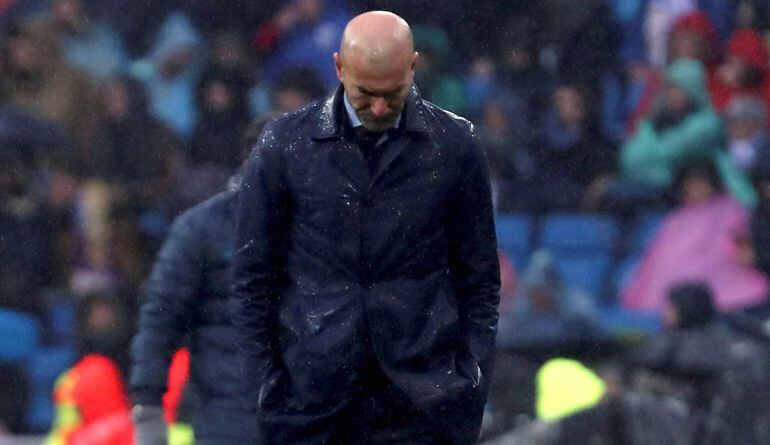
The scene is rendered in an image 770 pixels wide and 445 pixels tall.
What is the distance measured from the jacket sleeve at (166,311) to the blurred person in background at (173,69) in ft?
14.1

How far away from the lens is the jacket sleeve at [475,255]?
144 inches

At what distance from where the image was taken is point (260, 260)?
12.0 ft

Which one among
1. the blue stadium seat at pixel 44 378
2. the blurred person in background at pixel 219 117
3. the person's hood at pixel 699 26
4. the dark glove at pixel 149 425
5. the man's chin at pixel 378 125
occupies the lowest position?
the blue stadium seat at pixel 44 378

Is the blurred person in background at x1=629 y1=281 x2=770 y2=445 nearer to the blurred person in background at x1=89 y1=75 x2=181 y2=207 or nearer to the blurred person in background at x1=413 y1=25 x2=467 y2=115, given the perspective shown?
the blurred person in background at x1=413 y1=25 x2=467 y2=115

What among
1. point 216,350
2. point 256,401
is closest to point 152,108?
point 216,350

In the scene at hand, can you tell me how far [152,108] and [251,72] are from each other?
53cm

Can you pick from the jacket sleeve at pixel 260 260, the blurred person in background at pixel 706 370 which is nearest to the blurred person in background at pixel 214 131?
the blurred person in background at pixel 706 370

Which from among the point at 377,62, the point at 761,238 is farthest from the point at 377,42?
the point at 761,238

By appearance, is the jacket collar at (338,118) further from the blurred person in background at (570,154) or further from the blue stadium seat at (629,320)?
the blurred person in background at (570,154)

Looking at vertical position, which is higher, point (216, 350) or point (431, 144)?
point (431, 144)

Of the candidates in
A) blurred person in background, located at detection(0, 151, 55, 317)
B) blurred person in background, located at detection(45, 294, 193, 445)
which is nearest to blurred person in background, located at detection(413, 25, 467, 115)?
blurred person in background, located at detection(45, 294, 193, 445)

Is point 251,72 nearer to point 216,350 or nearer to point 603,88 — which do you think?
point 603,88

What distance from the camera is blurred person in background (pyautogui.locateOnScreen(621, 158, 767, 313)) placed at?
315 inches

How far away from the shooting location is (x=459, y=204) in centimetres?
366
